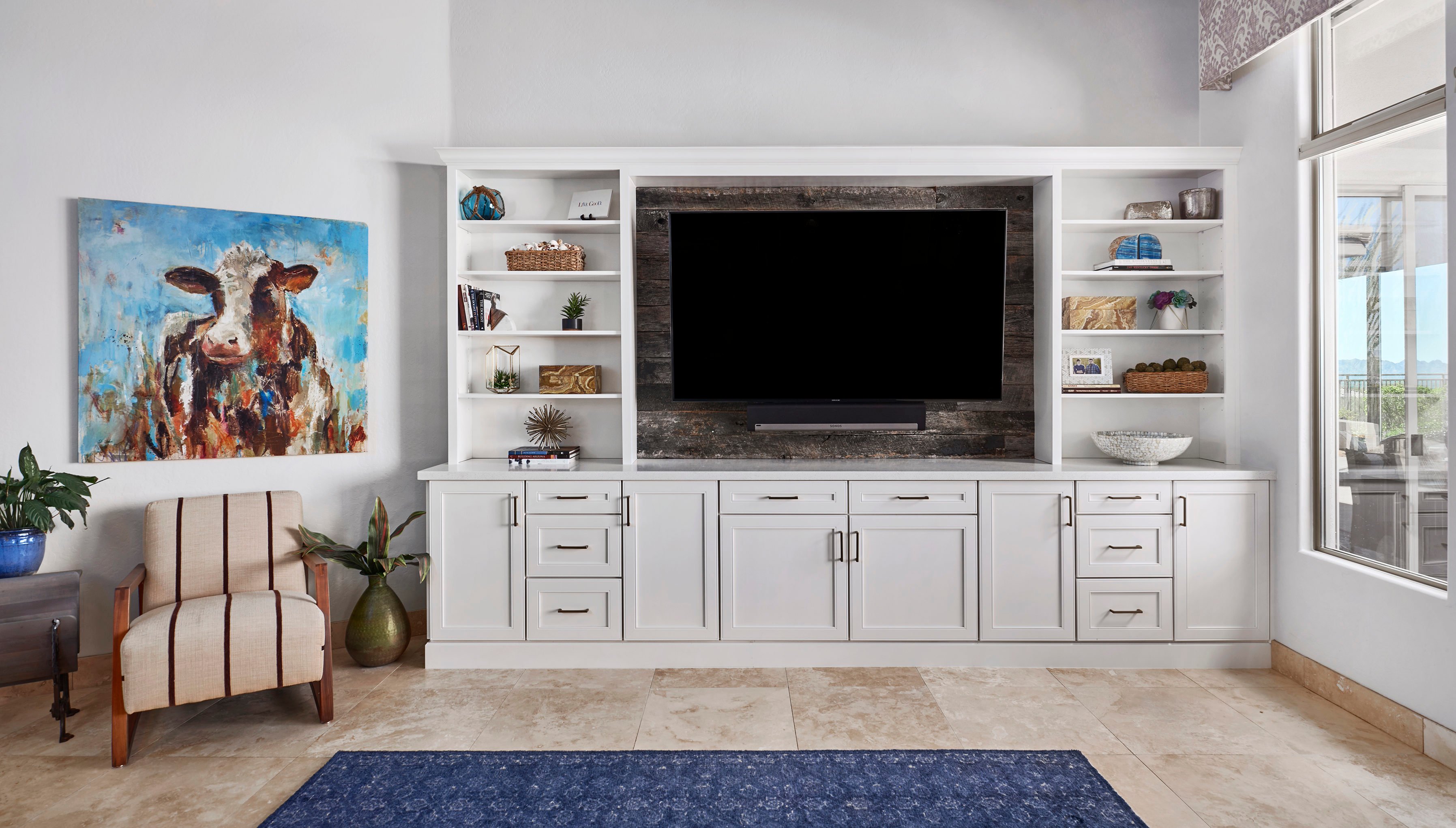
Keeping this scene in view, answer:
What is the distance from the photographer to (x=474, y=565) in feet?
10.2

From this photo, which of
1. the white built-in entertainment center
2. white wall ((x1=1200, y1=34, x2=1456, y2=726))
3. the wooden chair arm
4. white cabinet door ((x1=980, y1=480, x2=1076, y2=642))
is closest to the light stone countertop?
the white built-in entertainment center

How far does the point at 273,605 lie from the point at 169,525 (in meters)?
0.67

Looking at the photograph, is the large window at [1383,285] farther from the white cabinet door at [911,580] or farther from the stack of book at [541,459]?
the stack of book at [541,459]

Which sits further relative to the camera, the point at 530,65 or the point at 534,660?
the point at 530,65

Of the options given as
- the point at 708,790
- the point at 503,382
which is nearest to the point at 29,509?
the point at 503,382

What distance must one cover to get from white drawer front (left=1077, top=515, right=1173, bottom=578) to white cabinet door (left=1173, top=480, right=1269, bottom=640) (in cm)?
5

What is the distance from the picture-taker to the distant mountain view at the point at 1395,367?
2.39 metres

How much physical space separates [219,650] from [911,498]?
8.44ft

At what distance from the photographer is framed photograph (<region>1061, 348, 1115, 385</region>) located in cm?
348

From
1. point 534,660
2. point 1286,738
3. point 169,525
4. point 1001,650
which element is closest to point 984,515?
point 1001,650

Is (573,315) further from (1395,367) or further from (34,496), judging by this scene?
(1395,367)

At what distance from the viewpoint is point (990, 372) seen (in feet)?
11.2

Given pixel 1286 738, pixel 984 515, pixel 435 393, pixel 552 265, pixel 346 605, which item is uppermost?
pixel 552 265

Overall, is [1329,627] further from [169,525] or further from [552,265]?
[169,525]
